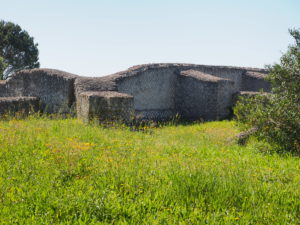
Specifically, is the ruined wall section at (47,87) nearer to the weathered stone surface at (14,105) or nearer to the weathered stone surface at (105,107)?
the weathered stone surface at (14,105)

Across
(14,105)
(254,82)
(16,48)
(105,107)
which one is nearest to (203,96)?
(254,82)

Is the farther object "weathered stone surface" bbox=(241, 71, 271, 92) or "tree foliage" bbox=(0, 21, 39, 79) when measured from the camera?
"tree foliage" bbox=(0, 21, 39, 79)

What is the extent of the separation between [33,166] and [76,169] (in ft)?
2.16

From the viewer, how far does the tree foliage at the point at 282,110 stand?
7301mm

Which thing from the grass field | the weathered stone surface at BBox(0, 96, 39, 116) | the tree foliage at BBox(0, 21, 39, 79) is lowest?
the grass field

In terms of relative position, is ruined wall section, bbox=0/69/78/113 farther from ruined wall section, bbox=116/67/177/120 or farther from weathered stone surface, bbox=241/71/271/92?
weathered stone surface, bbox=241/71/271/92

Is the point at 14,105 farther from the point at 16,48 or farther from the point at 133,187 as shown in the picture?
the point at 16,48

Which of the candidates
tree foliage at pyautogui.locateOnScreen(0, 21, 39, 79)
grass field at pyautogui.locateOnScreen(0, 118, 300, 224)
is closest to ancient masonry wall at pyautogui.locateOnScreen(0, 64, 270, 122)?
grass field at pyautogui.locateOnScreen(0, 118, 300, 224)

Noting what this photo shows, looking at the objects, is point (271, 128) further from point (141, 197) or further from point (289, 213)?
point (141, 197)

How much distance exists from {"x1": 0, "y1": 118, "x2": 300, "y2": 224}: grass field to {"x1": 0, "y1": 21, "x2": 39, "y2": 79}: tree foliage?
2695 centimetres

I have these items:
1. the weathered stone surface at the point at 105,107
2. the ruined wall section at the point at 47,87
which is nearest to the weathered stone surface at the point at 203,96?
the ruined wall section at the point at 47,87

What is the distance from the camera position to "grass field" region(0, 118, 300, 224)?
354cm

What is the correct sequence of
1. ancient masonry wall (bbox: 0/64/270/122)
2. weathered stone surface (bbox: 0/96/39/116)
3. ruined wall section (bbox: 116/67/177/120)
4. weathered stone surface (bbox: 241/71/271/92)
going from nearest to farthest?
weathered stone surface (bbox: 0/96/39/116) < ancient masonry wall (bbox: 0/64/270/122) < ruined wall section (bbox: 116/67/177/120) < weathered stone surface (bbox: 241/71/271/92)

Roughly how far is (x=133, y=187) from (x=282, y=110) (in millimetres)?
4700
